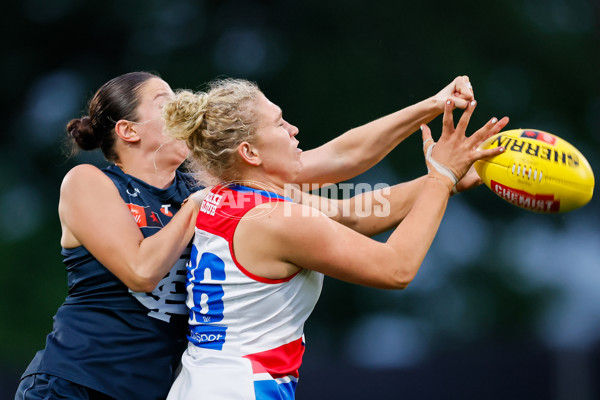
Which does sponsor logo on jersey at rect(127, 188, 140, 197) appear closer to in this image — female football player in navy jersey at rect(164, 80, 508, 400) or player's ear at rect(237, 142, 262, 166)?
female football player in navy jersey at rect(164, 80, 508, 400)

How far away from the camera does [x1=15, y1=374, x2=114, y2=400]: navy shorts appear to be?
95.3 inches

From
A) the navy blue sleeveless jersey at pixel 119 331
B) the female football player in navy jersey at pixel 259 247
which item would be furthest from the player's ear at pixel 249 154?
the navy blue sleeveless jersey at pixel 119 331

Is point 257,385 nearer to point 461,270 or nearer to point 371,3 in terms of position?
point 461,270

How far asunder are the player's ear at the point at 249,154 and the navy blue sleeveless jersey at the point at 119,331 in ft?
1.45

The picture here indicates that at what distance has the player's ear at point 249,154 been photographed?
2.37 m

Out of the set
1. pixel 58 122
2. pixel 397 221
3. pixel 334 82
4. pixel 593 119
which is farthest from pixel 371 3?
pixel 397 221

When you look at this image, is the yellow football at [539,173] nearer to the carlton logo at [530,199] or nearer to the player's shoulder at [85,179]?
the carlton logo at [530,199]

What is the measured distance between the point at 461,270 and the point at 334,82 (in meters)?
2.49

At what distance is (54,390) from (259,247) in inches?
36.2

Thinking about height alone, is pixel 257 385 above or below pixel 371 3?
below

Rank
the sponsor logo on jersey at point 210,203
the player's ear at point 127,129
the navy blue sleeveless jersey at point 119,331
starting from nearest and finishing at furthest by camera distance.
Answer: the sponsor logo on jersey at point 210,203
the navy blue sleeveless jersey at point 119,331
the player's ear at point 127,129

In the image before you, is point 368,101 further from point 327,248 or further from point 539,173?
point 327,248

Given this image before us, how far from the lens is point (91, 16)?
25.3 feet

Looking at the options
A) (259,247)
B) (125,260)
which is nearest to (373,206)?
(259,247)
